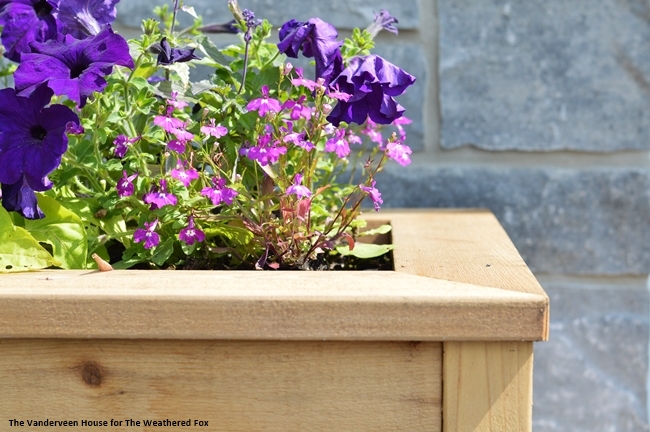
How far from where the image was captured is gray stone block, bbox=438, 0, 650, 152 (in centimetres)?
122

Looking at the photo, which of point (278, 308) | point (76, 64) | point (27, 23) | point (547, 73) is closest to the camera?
point (278, 308)

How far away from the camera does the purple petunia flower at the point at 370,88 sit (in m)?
0.77

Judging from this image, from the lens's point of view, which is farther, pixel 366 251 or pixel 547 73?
pixel 547 73

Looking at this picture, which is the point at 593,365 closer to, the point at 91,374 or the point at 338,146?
the point at 338,146

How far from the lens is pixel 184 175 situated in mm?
741

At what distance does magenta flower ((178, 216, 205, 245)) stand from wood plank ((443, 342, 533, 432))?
1.03 ft

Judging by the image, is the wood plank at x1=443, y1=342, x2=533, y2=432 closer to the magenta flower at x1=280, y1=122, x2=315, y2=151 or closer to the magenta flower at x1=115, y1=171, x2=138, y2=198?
the magenta flower at x1=280, y1=122, x2=315, y2=151

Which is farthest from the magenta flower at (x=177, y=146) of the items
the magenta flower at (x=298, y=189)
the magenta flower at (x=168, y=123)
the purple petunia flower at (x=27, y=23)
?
the purple petunia flower at (x=27, y=23)

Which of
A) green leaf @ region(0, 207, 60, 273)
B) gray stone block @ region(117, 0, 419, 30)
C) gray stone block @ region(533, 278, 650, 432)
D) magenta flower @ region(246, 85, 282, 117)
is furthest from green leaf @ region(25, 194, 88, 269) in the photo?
gray stone block @ region(533, 278, 650, 432)

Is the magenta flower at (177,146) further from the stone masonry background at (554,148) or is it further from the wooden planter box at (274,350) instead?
the stone masonry background at (554,148)

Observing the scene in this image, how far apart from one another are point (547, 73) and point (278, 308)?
2.77 ft

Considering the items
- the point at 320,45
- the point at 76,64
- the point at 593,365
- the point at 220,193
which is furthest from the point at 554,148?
the point at 76,64

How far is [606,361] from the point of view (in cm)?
127

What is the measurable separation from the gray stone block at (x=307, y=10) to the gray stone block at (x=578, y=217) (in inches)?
12.9
